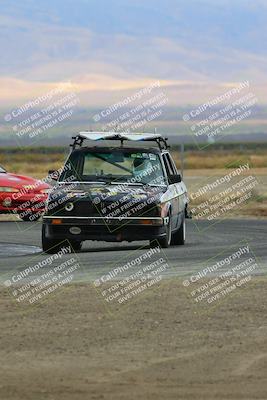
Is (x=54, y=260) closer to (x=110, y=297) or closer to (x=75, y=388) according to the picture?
(x=110, y=297)

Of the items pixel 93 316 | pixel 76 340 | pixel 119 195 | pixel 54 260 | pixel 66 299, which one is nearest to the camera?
pixel 76 340

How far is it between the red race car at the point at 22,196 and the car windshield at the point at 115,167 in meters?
6.36

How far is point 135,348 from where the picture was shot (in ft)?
30.6

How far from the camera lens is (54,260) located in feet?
51.1

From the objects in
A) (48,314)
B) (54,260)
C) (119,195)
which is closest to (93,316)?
(48,314)

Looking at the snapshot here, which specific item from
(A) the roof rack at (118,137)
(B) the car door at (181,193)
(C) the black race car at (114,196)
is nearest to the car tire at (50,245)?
(C) the black race car at (114,196)

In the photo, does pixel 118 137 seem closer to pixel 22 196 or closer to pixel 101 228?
pixel 101 228

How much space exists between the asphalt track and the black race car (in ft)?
1.02

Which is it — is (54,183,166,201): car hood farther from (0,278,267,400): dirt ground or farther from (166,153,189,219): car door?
(0,278,267,400): dirt ground

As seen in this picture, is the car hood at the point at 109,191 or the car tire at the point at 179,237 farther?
the car tire at the point at 179,237

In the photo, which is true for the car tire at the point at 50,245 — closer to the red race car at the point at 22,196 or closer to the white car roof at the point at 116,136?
the white car roof at the point at 116,136

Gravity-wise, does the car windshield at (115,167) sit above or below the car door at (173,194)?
above

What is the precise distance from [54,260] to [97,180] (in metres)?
2.51

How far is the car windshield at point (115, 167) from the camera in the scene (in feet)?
58.7
